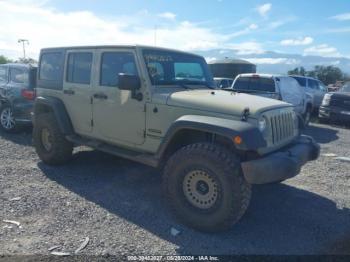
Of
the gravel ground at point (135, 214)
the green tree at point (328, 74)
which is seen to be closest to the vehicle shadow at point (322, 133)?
the gravel ground at point (135, 214)

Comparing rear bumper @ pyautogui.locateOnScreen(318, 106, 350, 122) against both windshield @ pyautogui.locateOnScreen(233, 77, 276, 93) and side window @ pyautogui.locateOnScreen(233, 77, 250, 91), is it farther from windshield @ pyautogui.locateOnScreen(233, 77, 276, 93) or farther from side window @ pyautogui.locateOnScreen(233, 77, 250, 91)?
side window @ pyautogui.locateOnScreen(233, 77, 250, 91)

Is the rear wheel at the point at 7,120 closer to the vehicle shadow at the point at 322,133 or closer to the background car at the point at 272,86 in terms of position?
the background car at the point at 272,86

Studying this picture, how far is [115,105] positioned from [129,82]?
663 millimetres

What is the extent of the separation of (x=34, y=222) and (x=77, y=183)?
1367mm

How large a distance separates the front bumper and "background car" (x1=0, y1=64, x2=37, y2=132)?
6.15 m

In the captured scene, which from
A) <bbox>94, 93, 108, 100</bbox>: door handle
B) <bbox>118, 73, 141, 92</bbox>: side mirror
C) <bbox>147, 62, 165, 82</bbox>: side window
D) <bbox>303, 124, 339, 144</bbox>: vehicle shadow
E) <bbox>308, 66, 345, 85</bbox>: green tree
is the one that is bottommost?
<bbox>303, 124, 339, 144</bbox>: vehicle shadow

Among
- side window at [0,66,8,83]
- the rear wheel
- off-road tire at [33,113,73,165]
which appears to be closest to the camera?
off-road tire at [33,113,73,165]

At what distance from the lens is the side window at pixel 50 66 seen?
19.6 feet

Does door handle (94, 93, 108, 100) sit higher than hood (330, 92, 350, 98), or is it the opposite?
hood (330, 92, 350, 98)

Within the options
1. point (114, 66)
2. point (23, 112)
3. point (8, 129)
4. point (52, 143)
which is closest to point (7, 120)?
point (8, 129)

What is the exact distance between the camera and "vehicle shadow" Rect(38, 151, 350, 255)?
3.69 metres

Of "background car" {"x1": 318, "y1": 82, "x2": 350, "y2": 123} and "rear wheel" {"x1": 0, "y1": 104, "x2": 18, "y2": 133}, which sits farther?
"background car" {"x1": 318, "y1": 82, "x2": 350, "y2": 123}

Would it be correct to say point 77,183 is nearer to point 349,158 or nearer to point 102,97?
point 102,97

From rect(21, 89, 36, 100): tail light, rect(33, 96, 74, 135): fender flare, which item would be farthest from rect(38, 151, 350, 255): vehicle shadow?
rect(21, 89, 36, 100): tail light
